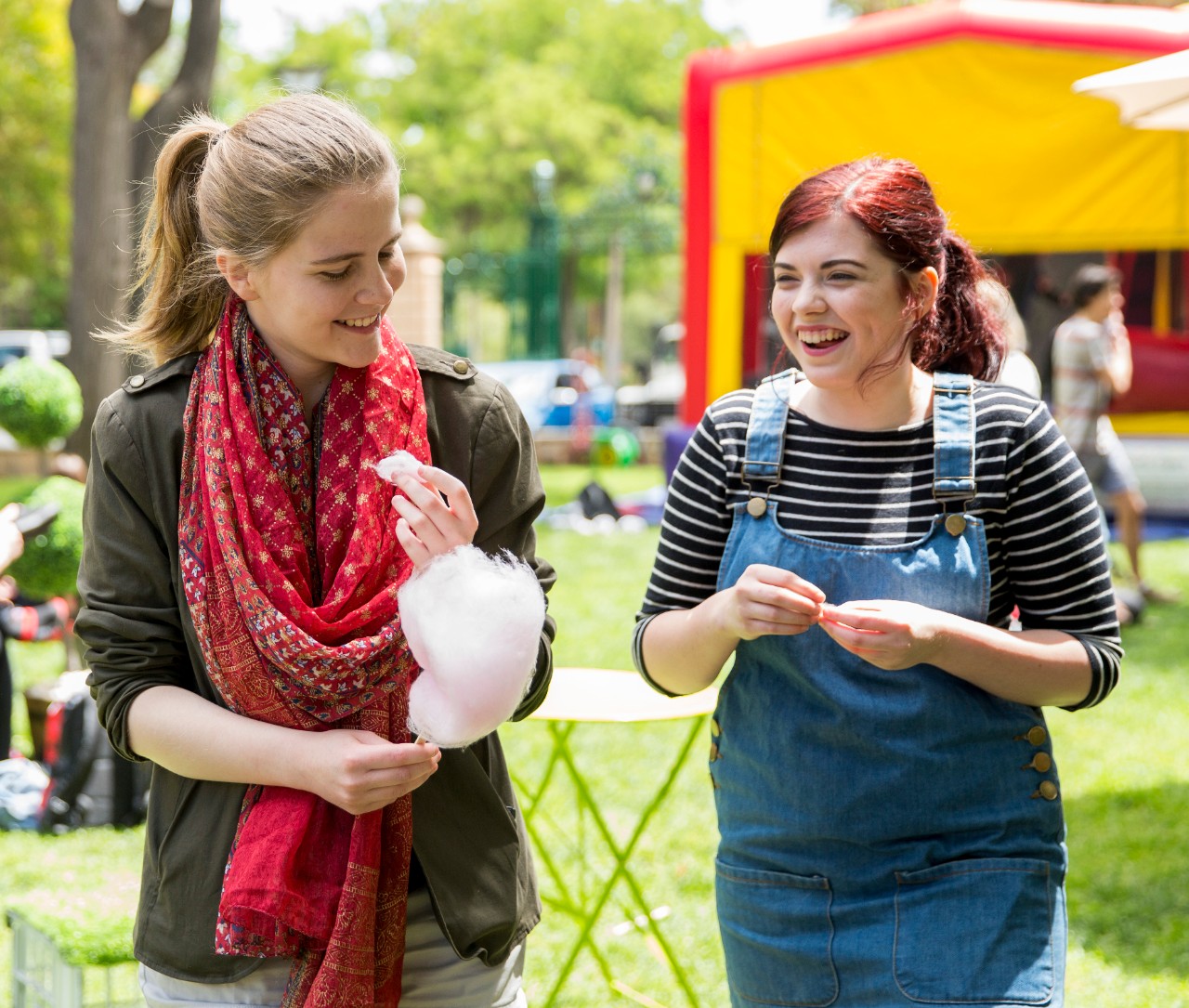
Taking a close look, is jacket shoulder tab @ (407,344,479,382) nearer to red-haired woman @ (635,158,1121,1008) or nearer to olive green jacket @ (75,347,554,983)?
olive green jacket @ (75,347,554,983)

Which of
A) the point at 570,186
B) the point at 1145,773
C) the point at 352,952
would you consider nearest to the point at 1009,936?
the point at 352,952

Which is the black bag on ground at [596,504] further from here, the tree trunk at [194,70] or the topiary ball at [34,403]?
the topiary ball at [34,403]

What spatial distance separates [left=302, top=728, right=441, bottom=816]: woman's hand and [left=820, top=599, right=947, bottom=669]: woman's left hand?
0.53 m

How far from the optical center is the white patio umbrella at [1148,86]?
408 centimetres

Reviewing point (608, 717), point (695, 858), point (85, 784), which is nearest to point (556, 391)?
point (85, 784)

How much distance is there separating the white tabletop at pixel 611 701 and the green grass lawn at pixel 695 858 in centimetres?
79

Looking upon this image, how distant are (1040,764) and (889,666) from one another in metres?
0.31

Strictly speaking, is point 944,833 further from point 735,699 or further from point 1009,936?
point 735,699

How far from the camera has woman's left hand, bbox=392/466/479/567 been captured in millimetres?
1522

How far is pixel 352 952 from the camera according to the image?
1.54 m

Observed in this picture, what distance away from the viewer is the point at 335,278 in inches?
61.8

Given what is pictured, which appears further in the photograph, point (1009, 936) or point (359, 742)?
point (1009, 936)

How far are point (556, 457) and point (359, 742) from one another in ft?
54.2

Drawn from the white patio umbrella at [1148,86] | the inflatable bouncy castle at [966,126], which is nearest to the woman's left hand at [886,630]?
the white patio umbrella at [1148,86]
